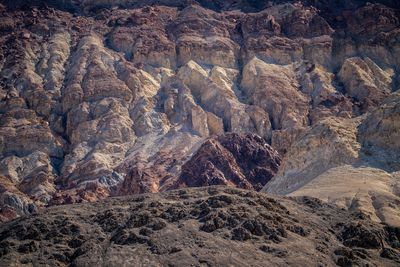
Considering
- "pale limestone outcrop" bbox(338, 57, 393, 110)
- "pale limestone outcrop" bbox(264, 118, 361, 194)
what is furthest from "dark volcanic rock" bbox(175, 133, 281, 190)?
"pale limestone outcrop" bbox(338, 57, 393, 110)

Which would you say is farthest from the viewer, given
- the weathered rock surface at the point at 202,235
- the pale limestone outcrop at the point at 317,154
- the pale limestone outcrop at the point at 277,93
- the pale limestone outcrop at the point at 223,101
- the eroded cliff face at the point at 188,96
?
the pale limestone outcrop at the point at 277,93

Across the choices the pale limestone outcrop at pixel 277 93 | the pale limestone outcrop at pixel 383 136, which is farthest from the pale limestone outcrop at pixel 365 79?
the pale limestone outcrop at pixel 383 136

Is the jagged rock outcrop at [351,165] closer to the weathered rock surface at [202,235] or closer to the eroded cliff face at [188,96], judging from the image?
the eroded cliff face at [188,96]

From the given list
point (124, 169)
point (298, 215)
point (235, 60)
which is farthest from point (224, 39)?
point (298, 215)

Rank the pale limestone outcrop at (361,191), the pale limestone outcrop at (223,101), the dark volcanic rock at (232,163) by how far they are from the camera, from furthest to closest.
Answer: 1. the pale limestone outcrop at (223,101)
2. the dark volcanic rock at (232,163)
3. the pale limestone outcrop at (361,191)

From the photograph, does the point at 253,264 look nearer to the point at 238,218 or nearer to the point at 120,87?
the point at 238,218

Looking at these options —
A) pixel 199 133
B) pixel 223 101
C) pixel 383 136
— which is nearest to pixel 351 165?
pixel 383 136

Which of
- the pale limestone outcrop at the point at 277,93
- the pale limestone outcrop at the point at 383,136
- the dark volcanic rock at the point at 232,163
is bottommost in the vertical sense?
the dark volcanic rock at the point at 232,163
